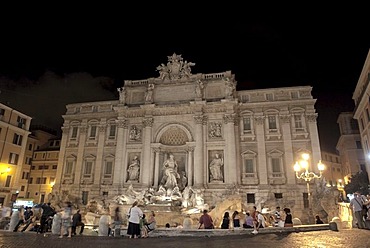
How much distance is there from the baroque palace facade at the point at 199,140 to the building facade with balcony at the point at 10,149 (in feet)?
21.4

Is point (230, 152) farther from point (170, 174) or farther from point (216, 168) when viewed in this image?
point (170, 174)

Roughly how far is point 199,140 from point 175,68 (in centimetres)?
872

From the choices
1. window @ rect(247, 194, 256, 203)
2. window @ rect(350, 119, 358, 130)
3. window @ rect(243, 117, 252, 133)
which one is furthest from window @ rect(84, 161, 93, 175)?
window @ rect(350, 119, 358, 130)

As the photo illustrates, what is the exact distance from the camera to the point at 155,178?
87.4 ft

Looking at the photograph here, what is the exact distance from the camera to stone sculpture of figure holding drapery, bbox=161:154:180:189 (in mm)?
25292

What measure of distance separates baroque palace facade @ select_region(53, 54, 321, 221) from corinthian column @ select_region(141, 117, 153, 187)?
0.10 m

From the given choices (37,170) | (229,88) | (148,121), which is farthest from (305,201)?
(37,170)

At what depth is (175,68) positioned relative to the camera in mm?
30000

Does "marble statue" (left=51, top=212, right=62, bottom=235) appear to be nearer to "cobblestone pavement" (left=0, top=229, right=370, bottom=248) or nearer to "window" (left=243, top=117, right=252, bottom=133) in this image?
"cobblestone pavement" (left=0, top=229, right=370, bottom=248)

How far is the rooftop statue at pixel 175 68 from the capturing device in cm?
2958

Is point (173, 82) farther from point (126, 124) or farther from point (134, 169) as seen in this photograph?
point (134, 169)

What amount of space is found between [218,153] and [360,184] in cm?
1814

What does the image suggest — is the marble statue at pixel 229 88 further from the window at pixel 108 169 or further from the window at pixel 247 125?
the window at pixel 108 169

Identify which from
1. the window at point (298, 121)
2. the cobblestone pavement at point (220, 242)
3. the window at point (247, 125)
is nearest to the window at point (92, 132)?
the window at point (247, 125)
